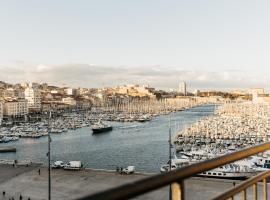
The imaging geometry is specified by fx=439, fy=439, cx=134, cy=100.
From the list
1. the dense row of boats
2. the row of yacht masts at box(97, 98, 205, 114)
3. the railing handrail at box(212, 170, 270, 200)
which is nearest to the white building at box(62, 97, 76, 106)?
the row of yacht masts at box(97, 98, 205, 114)

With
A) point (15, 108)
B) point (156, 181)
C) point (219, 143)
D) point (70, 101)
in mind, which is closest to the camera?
point (156, 181)

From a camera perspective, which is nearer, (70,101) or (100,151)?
(100,151)

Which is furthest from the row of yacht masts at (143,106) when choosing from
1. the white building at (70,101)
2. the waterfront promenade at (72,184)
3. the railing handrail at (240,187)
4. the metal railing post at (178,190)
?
the metal railing post at (178,190)

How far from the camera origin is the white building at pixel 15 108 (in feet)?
185

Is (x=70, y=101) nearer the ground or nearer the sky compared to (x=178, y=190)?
nearer the sky

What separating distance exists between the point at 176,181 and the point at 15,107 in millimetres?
58947

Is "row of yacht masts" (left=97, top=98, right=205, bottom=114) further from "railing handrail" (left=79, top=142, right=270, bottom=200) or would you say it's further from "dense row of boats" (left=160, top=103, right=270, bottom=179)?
"railing handrail" (left=79, top=142, right=270, bottom=200)

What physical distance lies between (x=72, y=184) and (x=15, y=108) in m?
47.3

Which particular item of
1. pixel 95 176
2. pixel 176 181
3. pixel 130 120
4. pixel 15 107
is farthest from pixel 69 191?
pixel 15 107

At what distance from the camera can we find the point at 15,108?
5756cm

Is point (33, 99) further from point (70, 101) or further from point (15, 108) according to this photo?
point (15, 108)

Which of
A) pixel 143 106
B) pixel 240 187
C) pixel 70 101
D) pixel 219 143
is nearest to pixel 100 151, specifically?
pixel 219 143

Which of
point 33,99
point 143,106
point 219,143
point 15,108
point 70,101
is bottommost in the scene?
point 219,143

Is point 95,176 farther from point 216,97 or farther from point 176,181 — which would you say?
point 216,97
